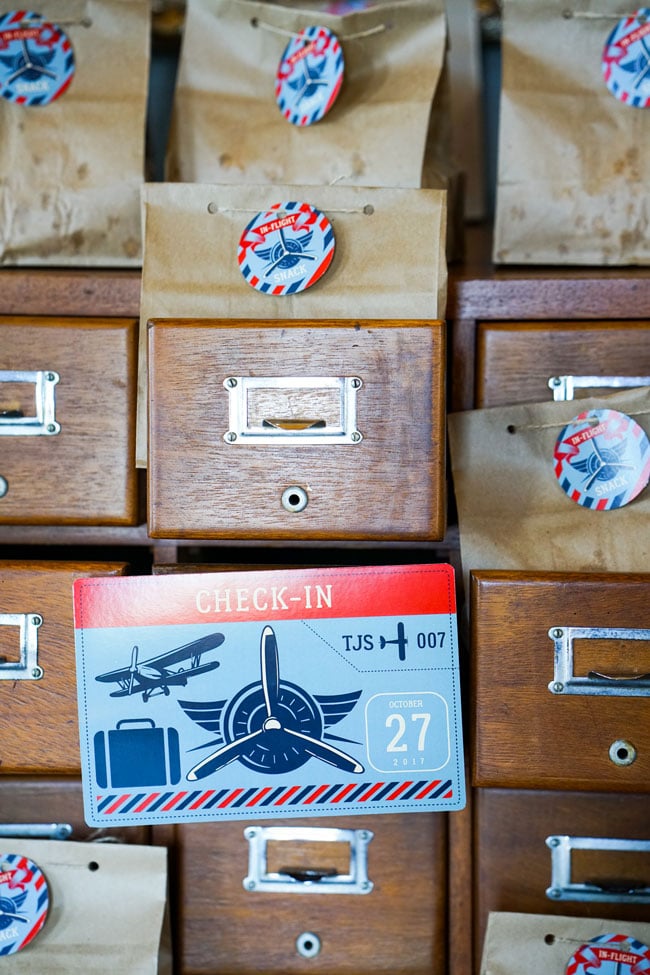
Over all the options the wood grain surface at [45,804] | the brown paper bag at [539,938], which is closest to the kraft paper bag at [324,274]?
the wood grain surface at [45,804]

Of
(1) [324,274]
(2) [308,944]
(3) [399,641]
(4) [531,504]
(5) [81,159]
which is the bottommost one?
(2) [308,944]

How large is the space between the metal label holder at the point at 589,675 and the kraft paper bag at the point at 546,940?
0.95ft

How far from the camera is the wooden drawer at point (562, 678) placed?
89cm

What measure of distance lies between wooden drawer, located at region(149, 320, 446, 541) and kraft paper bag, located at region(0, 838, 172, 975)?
406mm

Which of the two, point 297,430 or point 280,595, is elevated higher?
point 297,430

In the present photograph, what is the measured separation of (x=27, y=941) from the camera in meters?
1.01

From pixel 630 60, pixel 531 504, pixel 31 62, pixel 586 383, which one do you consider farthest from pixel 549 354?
pixel 31 62

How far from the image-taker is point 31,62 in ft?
3.75

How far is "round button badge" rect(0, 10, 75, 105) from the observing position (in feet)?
3.74

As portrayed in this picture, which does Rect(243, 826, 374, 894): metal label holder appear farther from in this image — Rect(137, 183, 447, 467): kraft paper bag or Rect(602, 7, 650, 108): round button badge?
Rect(602, 7, 650, 108): round button badge

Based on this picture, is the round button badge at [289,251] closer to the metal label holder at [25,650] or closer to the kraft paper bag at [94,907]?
the metal label holder at [25,650]

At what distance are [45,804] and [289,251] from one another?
689 millimetres

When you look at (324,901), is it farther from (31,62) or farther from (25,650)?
(31,62)

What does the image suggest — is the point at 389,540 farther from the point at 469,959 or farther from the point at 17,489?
the point at 469,959
